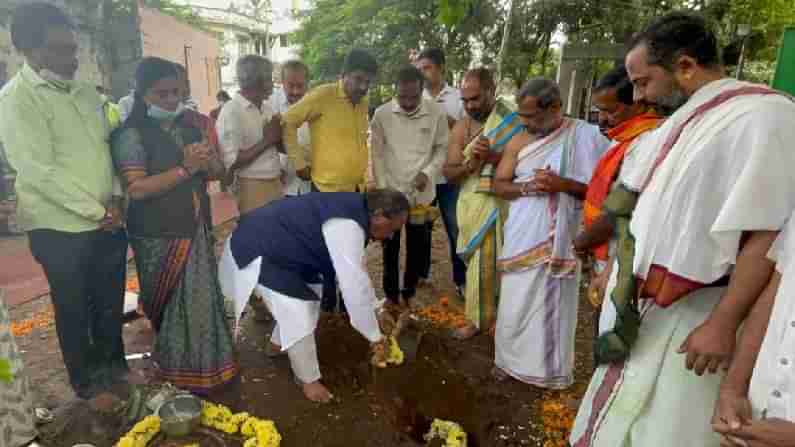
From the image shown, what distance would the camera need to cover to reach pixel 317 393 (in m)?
2.95

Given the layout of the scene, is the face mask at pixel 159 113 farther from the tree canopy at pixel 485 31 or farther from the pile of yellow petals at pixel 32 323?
the tree canopy at pixel 485 31

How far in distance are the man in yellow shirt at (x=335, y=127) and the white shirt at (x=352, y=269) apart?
0.95 metres

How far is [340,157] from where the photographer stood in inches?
148

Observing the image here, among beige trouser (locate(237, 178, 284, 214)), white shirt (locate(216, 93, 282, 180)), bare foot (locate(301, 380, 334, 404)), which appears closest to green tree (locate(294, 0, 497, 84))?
white shirt (locate(216, 93, 282, 180))


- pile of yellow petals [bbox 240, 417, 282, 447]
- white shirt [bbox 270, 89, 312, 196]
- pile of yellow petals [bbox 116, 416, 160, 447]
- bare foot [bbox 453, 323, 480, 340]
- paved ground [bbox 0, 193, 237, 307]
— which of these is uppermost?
white shirt [bbox 270, 89, 312, 196]

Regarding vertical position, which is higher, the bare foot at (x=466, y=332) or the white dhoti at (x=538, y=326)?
the white dhoti at (x=538, y=326)

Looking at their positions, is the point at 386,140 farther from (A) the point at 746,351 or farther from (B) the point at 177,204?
(A) the point at 746,351

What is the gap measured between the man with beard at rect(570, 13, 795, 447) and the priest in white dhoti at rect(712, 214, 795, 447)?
0.06 m

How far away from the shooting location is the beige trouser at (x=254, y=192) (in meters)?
3.79

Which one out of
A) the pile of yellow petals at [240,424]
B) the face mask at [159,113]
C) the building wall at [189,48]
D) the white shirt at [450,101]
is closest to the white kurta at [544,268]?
the pile of yellow petals at [240,424]

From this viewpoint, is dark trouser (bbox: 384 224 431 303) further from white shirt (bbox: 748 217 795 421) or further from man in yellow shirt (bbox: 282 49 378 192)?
white shirt (bbox: 748 217 795 421)

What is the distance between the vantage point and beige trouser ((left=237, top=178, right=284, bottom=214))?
3.79m

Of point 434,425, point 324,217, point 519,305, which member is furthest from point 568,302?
point 324,217

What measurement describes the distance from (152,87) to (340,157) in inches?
56.0
